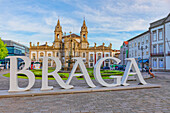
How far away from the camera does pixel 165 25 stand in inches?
1267

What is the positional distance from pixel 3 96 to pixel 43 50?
63004 mm

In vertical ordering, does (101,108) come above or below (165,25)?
below

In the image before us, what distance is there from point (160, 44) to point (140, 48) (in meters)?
8.80

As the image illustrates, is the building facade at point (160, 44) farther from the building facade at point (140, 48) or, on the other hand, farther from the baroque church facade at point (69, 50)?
the baroque church facade at point (69, 50)

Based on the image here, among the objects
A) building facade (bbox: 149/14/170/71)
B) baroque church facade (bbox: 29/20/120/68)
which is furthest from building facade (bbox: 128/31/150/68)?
baroque church facade (bbox: 29/20/120/68)

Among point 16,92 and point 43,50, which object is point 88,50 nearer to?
point 43,50

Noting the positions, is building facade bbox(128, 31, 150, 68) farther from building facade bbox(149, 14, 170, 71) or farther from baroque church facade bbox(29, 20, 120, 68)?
baroque church facade bbox(29, 20, 120, 68)

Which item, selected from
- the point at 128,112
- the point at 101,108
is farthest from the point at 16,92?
the point at 128,112

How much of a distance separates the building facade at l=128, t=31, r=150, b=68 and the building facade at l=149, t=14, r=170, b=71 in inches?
91.4

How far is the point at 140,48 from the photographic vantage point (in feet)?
139

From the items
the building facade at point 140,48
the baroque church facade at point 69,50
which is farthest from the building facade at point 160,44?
the baroque church facade at point 69,50

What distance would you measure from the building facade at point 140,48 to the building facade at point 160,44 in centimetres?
232

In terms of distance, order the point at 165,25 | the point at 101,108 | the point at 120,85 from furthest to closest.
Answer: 1. the point at 165,25
2. the point at 120,85
3. the point at 101,108

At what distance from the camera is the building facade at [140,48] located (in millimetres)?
38944
